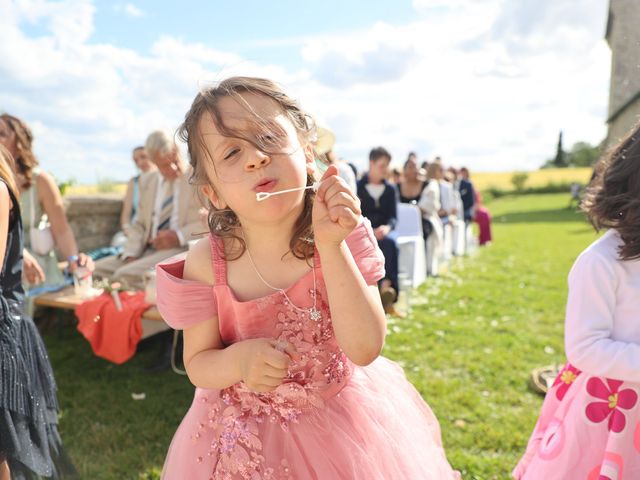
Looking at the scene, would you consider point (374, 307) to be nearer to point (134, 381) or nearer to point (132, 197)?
point (134, 381)

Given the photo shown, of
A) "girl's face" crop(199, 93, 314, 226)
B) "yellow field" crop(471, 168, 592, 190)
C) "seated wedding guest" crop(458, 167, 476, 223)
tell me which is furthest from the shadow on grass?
"girl's face" crop(199, 93, 314, 226)

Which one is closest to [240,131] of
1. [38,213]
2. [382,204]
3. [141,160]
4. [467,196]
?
[38,213]

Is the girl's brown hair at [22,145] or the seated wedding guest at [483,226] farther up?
the girl's brown hair at [22,145]

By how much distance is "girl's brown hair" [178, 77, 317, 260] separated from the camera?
1.34 meters

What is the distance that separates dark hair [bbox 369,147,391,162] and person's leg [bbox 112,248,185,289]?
3.03m

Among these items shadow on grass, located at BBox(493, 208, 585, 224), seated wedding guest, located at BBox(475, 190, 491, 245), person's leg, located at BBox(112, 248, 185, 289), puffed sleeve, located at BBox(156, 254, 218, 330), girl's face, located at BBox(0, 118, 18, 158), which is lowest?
shadow on grass, located at BBox(493, 208, 585, 224)

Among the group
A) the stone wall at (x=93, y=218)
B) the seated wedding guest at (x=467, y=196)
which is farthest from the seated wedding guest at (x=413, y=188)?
the stone wall at (x=93, y=218)

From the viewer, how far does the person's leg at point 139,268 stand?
4949 mm

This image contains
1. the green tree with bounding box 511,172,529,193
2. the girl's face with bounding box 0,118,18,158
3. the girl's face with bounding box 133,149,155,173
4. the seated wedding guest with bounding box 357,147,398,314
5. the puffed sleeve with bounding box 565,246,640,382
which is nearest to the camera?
the puffed sleeve with bounding box 565,246,640,382

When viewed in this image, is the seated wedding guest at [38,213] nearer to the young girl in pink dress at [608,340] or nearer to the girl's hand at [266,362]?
the girl's hand at [266,362]

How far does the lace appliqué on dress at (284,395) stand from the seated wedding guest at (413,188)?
25.0 ft

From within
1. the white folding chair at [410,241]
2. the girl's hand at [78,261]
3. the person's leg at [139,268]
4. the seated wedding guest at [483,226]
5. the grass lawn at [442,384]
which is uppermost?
the girl's hand at [78,261]

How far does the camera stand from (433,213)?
29.8 feet

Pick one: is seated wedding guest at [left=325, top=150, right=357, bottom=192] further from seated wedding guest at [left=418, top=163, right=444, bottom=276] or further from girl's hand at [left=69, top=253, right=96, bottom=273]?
seated wedding guest at [left=418, top=163, right=444, bottom=276]
